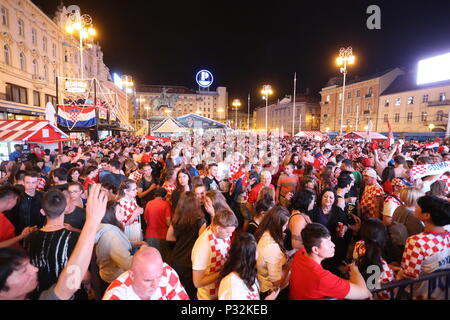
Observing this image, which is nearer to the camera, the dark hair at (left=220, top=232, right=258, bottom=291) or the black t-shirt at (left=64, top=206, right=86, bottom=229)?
the dark hair at (left=220, top=232, right=258, bottom=291)

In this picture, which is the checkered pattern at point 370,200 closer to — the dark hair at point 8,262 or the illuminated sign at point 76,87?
the dark hair at point 8,262

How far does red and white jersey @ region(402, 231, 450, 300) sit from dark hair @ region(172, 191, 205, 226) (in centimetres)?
249

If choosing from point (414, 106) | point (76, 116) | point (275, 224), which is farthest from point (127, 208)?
point (414, 106)

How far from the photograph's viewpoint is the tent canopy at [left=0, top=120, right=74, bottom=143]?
25.2 ft

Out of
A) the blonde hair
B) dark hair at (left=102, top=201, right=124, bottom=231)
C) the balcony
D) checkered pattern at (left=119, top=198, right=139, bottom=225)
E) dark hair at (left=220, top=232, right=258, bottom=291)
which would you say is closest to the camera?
dark hair at (left=220, top=232, right=258, bottom=291)

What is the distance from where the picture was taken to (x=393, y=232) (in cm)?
333

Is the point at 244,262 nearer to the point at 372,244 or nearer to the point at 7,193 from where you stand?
the point at 372,244

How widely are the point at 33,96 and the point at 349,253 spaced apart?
29.6 metres

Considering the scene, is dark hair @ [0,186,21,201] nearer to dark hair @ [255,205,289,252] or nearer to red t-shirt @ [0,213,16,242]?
red t-shirt @ [0,213,16,242]

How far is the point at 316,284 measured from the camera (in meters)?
2.23

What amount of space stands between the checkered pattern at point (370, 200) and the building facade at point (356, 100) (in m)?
43.2

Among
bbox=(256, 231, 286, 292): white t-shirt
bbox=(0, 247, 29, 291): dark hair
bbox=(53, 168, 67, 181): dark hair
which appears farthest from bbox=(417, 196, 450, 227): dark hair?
bbox=(53, 168, 67, 181): dark hair
